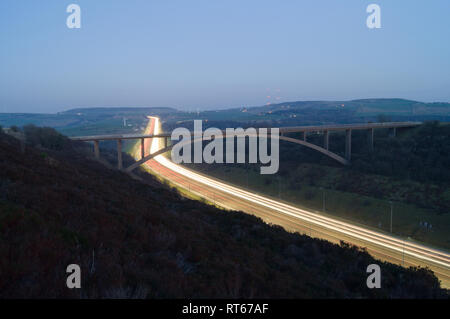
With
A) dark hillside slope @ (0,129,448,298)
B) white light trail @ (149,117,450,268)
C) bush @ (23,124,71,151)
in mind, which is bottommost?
white light trail @ (149,117,450,268)

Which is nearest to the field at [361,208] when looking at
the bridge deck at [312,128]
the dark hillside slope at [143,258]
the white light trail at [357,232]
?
the white light trail at [357,232]

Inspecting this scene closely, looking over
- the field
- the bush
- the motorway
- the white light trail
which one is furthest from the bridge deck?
the white light trail

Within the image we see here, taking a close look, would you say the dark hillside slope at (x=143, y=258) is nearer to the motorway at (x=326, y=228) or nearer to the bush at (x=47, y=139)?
the motorway at (x=326, y=228)

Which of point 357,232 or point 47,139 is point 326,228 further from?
point 47,139

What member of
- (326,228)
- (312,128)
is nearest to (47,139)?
(326,228)

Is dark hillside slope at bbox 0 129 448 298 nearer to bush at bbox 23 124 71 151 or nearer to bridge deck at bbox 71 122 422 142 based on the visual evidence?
bush at bbox 23 124 71 151
